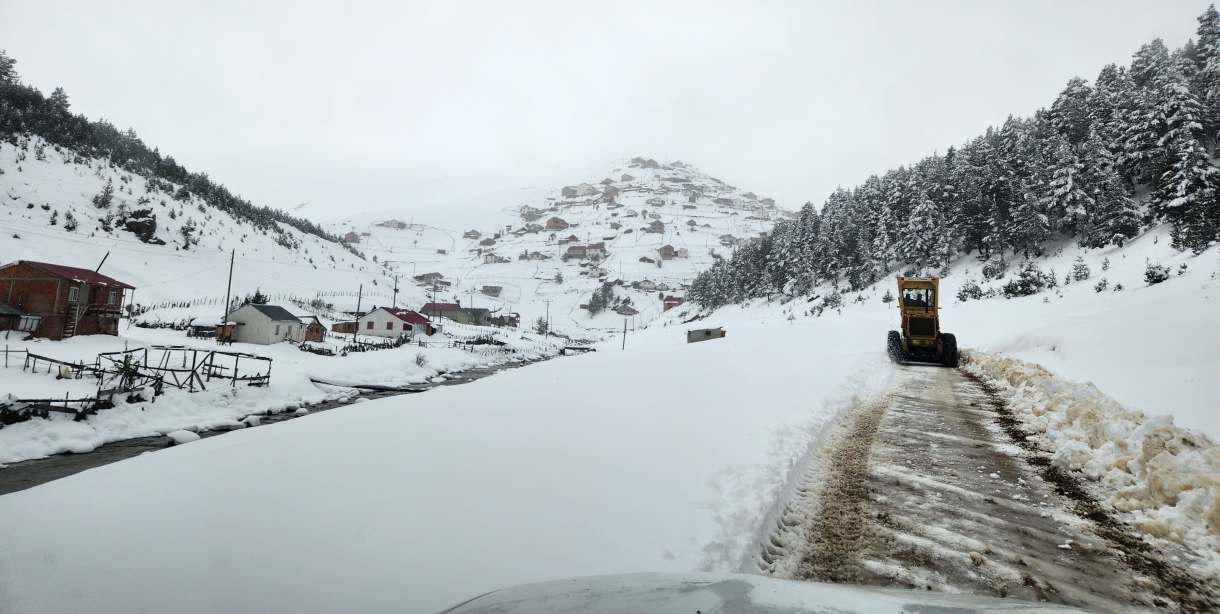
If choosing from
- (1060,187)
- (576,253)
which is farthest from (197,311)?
(576,253)

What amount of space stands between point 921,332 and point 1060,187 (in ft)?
96.3

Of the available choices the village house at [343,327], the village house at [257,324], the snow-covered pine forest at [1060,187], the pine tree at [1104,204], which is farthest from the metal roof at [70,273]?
the pine tree at [1104,204]

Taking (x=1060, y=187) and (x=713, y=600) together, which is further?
(x=1060, y=187)

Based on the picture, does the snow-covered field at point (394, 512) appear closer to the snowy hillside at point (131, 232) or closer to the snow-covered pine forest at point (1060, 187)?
the snow-covered pine forest at point (1060, 187)

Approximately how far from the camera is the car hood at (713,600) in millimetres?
2008

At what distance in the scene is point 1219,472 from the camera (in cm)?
418

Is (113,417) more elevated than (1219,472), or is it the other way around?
(1219,472)

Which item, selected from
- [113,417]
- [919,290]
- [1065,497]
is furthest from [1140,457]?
[113,417]

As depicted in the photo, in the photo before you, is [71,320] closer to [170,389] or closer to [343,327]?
[170,389]

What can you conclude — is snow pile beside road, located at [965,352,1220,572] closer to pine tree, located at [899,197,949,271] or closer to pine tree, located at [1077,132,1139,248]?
pine tree, located at [1077,132,1139,248]

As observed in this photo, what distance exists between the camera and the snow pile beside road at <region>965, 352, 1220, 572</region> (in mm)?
3848

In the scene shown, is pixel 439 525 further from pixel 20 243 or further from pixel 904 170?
pixel 904 170

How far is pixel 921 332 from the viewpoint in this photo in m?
17.8

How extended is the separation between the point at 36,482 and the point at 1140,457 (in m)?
20.0
